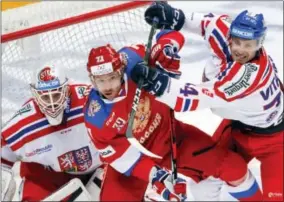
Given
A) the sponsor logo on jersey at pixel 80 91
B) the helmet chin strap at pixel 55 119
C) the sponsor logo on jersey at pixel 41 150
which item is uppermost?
the sponsor logo on jersey at pixel 80 91

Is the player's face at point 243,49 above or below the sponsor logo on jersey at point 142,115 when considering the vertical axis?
above

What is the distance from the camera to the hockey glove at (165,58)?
9.30 ft

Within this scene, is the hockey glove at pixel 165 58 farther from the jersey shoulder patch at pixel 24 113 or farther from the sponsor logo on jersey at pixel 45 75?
the jersey shoulder patch at pixel 24 113

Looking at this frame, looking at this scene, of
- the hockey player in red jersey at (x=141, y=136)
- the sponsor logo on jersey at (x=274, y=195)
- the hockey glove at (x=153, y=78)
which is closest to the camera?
the hockey glove at (x=153, y=78)

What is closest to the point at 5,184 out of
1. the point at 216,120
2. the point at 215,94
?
the point at 215,94

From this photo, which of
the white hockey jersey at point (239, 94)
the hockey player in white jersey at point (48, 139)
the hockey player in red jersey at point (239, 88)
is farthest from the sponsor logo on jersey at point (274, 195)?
the hockey player in white jersey at point (48, 139)

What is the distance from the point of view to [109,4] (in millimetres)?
3525

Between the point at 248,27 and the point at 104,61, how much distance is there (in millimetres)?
528

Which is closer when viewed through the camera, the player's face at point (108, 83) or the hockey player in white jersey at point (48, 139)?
the player's face at point (108, 83)

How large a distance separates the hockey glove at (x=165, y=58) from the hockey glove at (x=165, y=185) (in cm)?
37

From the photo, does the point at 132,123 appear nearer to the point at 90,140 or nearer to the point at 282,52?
the point at 90,140

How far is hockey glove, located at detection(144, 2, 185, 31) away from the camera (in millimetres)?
3008

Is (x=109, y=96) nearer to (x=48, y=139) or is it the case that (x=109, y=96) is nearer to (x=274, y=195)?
(x=48, y=139)

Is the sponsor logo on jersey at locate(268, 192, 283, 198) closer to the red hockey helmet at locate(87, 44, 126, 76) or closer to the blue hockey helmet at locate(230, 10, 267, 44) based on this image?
the blue hockey helmet at locate(230, 10, 267, 44)
